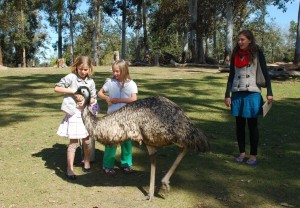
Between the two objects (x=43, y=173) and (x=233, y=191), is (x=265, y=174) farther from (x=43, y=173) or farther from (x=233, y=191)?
(x=43, y=173)

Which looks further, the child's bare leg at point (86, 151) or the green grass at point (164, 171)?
the child's bare leg at point (86, 151)

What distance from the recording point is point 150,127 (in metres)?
4.34

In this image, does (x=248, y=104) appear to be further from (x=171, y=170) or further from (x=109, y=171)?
(x=109, y=171)

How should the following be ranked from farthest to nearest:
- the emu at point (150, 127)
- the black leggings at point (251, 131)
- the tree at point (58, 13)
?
the tree at point (58, 13)
the black leggings at point (251, 131)
the emu at point (150, 127)

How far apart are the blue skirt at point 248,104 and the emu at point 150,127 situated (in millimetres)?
1438

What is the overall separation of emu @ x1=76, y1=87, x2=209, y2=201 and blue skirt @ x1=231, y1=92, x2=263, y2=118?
144 centimetres

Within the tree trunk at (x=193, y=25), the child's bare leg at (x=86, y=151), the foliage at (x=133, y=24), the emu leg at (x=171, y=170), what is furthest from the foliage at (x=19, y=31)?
the emu leg at (x=171, y=170)

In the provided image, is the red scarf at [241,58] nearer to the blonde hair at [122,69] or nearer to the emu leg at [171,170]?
the blonde hair at [122,69]

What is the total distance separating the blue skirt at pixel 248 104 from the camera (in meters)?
5.64

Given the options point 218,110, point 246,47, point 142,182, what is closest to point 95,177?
point 142,182

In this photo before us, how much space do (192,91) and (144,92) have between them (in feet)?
5.45

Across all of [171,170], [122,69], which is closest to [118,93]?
[122,69]

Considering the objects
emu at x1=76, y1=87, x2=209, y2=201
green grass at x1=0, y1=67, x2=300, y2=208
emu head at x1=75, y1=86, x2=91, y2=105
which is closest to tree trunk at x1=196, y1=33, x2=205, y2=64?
green grass at x1=0, y1=67, x2=300, y2=208

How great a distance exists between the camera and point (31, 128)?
8383 mm
